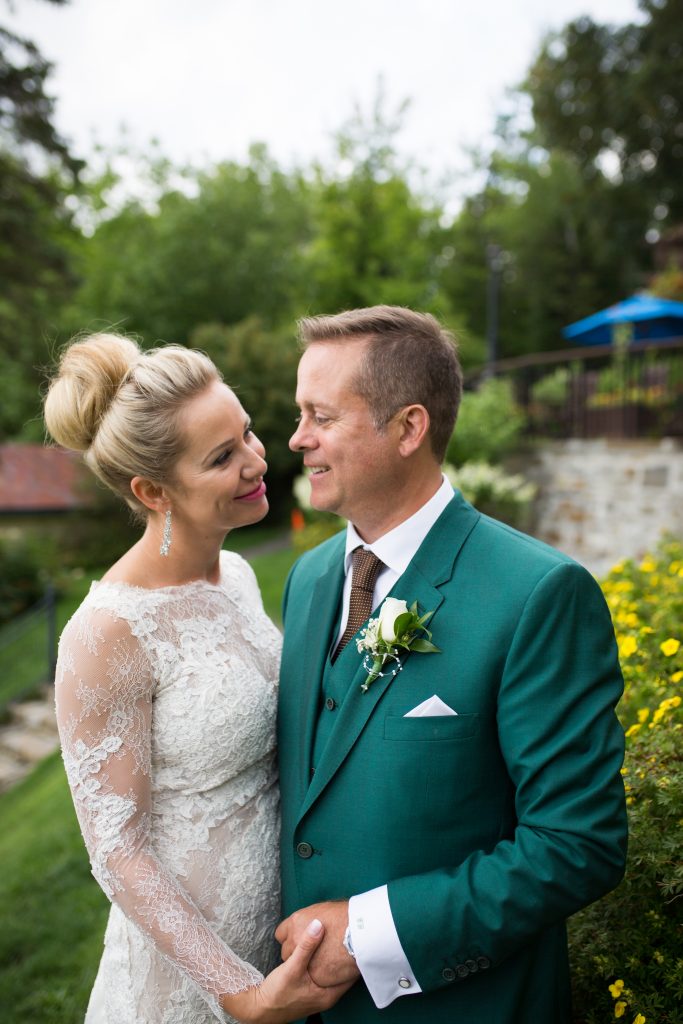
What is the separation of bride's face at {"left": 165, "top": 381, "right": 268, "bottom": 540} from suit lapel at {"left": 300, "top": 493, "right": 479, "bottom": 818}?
1.93 feet

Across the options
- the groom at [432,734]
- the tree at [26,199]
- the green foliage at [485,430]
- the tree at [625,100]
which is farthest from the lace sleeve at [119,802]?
the tree at [625,100]

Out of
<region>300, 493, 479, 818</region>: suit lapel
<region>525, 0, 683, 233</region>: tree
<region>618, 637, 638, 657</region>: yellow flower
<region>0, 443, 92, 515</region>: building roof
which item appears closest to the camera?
<region>300, 493, 479, 818</region>: suit lapel

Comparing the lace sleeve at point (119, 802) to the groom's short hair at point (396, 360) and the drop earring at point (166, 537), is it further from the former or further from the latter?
the groom's short hair at point (396, 360)

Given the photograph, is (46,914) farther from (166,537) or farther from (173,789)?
(166,537)

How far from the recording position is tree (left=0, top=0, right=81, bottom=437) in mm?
12633

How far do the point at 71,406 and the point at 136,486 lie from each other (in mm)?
317

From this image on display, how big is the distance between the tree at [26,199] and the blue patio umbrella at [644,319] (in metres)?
9.84

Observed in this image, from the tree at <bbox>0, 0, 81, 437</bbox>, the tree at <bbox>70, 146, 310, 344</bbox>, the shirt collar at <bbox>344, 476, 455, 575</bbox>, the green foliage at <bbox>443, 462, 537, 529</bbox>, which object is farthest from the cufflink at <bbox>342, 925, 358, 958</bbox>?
the tree at <bbox>70, 146, 310, 344</bbox>

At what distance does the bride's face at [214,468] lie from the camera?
2.39 metres

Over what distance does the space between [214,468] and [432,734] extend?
1048 mm

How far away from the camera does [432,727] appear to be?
1.92 metres

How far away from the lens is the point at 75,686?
212 centimetres

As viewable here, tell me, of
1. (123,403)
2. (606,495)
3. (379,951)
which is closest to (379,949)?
(379,951)

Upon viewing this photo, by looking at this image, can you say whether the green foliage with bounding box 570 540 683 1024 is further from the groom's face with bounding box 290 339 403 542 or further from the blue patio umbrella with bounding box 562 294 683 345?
the blue patio umbrella with bounding box 562 294 683 345
